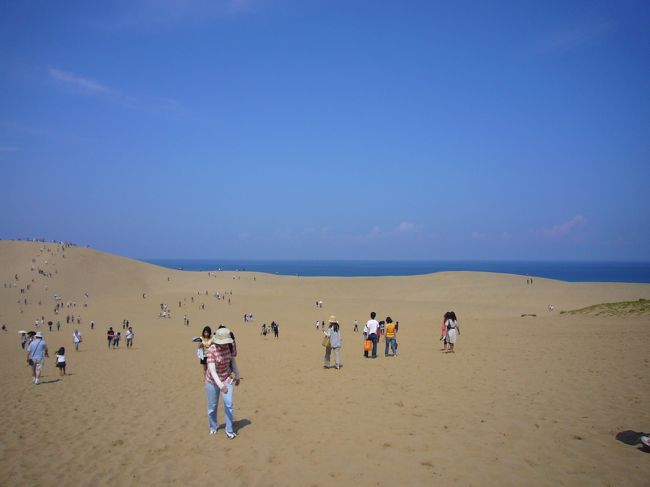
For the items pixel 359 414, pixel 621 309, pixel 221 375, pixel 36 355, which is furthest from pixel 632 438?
pixel 621 309

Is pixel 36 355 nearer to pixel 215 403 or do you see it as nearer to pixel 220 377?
pixel 215 403

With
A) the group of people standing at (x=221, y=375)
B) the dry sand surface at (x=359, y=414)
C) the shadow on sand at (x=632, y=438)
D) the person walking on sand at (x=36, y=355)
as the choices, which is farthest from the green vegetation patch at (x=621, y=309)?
the person walking on sand at (x=36, y=355)

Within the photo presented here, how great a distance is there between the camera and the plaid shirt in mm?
7430

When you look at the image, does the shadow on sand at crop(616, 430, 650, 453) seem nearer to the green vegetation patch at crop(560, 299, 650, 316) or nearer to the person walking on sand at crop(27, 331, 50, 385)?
the person walking on sand at crop(27, 331, 50, 385)

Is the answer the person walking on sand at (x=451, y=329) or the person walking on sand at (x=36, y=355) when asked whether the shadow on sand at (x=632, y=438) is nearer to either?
the person walking on sand at (x=451, y=329)

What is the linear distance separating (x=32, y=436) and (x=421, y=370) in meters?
9.44

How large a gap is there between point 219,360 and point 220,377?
32 centimetres

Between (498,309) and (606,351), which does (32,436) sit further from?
(498,309)

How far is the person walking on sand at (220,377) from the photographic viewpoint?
736 centimetres

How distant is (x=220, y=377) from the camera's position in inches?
297

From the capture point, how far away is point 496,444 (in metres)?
6.39

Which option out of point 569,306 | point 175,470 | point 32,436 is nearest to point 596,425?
point 175,470

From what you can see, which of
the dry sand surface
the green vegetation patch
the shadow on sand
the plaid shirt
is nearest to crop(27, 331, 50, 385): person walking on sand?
the dry sand surface

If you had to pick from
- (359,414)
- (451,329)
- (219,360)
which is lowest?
(359,414)
